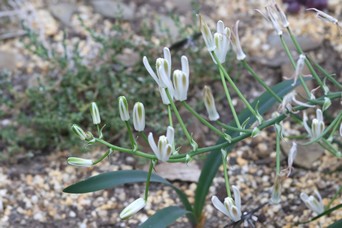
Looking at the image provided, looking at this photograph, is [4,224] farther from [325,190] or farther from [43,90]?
[325,190]

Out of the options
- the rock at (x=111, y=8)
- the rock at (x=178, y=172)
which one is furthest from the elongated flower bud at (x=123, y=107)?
the rock at (x=111, y=8)

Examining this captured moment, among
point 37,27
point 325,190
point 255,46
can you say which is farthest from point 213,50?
point 37,27

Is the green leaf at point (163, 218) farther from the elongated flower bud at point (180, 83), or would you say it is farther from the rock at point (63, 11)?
the rock at point (63, 11)

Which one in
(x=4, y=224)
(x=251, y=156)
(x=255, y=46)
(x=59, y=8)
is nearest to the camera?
(x=4, y=224)

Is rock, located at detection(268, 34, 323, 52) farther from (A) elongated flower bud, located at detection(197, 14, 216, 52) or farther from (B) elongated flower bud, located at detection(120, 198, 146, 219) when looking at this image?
(B) elongated flower bud, located at detection(120, 198, 146, 219)

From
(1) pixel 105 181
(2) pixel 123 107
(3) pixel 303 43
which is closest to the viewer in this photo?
(2) pixel 123 107

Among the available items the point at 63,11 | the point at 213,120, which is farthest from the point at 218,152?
the point at 63,11

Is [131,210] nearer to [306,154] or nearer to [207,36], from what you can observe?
[207,36]
